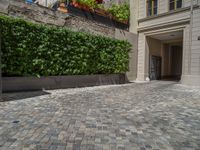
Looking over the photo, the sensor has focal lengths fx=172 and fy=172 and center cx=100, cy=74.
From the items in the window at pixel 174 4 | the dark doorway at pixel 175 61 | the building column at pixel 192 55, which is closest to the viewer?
the building column at pixel 192 55

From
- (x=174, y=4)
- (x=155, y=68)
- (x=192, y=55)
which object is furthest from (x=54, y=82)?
(x=155, y=68)

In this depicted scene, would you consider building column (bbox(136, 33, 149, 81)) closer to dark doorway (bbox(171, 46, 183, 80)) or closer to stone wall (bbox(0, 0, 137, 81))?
stone wall (bbox(0, 0, 137, 81))

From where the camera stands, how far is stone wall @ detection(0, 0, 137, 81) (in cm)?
738

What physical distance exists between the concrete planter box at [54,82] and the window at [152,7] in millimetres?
5866

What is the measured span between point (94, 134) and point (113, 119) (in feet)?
3.01

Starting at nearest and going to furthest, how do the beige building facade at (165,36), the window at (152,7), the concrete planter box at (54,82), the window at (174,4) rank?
the concrete planter box at (54,82)
the beige building facade at (165,36)
the window at (174,4)
the window at (152,7)

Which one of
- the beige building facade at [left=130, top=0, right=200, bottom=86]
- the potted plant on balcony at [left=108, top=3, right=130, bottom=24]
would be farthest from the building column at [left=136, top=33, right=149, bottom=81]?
the potted plant on balcony at [left=108, top=3, right=130, bottom=24]

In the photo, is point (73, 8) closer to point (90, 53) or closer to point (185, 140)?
point (90, 53)

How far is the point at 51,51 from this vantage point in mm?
7496

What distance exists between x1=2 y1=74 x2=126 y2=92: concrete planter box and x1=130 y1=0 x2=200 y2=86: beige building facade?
14.4ft

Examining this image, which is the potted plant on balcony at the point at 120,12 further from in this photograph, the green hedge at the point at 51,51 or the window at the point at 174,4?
the green hedge at the point at 51,51

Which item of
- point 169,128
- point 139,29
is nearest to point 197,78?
point 139,29

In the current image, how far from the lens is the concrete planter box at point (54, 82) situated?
660 centimetres

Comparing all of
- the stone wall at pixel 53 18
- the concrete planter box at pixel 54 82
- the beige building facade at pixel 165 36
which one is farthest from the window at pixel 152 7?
the concrete planter box at pixel 54 82
